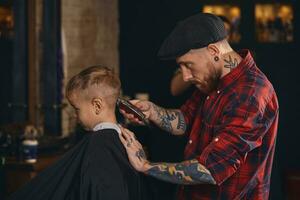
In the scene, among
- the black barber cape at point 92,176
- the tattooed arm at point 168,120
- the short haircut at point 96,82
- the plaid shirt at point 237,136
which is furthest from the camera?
the tattooed arm at point 168,120

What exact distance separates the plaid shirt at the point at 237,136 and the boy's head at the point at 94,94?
0.36 metres

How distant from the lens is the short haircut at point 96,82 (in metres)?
2.33

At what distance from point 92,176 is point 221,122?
49cm

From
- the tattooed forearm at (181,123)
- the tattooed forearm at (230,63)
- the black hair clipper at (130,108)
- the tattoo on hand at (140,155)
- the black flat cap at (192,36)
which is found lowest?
the tattooed forearm at (181,123)

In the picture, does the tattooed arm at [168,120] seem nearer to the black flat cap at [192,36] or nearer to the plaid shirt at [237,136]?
the plaid shirt at [237,136]

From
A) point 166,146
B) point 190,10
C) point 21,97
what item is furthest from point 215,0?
point 21,97

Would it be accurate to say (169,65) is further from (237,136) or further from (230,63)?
(237,136)

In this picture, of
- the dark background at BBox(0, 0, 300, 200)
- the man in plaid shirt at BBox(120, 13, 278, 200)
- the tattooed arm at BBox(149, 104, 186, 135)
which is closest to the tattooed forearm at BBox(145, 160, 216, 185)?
the man in plaid shirt at BBox(120, 13, 278, 200)

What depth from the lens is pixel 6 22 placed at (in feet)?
13.9

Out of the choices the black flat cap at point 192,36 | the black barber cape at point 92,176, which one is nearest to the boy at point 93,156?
the black barber cape at point 92,176

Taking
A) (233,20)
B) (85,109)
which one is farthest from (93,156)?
(233,20)

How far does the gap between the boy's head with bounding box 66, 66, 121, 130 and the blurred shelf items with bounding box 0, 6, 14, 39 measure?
1.98m

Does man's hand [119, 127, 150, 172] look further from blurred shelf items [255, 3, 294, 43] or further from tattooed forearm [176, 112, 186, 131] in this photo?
blurred shelf items [255, 3, 294, 43]

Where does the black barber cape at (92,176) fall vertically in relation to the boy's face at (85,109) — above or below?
below
